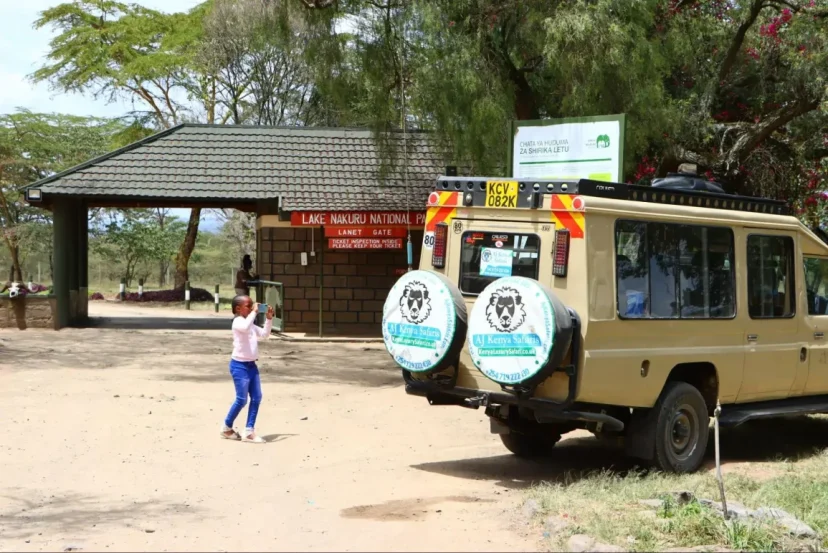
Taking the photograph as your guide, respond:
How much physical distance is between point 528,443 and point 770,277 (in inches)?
111

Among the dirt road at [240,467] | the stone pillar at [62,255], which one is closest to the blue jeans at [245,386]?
the dirt road at [240,467]

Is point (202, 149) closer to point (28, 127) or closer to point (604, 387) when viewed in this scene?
point (604, 387)

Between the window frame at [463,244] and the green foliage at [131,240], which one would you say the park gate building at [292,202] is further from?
the green foliage at [131,240]

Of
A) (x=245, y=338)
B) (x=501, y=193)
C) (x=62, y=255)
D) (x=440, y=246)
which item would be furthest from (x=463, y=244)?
(x=62, y=255)

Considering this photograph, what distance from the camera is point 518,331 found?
331 inches

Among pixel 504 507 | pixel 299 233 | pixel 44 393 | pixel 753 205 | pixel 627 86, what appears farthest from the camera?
A: pixel 299 233

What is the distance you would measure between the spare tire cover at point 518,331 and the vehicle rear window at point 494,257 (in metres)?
0.39

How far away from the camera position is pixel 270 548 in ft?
22.2

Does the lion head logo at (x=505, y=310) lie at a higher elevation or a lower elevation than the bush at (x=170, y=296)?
higher

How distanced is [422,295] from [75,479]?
344 centimetres

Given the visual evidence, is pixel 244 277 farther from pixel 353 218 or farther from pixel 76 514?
pixel 76 514

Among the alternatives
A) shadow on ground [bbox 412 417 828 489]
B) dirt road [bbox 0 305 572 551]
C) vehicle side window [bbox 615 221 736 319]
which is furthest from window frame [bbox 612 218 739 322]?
dirt road [bbox 0 305 572 551]

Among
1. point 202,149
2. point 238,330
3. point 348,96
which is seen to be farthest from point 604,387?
point 202,149

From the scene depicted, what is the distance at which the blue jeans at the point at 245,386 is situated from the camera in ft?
35.9
